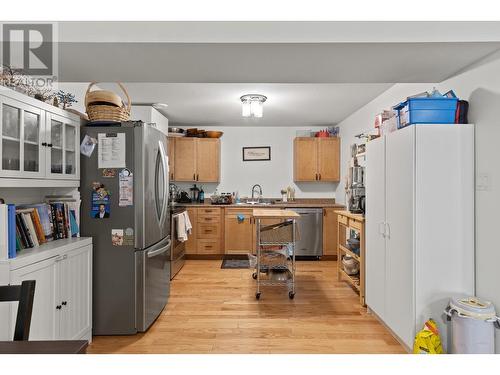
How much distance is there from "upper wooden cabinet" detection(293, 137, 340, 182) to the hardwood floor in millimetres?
2107

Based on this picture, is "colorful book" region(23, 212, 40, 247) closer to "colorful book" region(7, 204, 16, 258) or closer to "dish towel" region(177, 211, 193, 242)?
"colorful book" region(7, 204, 16, 258)

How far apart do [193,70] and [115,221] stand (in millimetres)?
1417

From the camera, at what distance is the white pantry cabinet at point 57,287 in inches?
68.1

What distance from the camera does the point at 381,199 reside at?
9.02 feet

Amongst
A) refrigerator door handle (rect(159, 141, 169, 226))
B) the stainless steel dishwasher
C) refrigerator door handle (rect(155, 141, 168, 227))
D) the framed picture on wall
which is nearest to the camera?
refrigerator door handle (rect(155, 141, 168, 227))

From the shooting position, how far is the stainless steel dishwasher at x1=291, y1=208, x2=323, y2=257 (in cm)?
530

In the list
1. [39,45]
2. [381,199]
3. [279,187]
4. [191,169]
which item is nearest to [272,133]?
[279,187]

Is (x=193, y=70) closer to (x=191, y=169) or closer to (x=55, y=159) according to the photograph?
(x=55, y=159)

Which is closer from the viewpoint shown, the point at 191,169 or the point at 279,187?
the point at 191,169

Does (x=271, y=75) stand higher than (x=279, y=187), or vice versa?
(x=271, y=75)

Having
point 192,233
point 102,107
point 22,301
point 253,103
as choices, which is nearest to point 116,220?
point 102,107

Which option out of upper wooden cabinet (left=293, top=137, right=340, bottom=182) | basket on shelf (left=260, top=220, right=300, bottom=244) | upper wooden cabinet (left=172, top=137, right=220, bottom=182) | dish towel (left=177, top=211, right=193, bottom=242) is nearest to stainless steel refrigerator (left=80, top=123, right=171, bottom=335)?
basket on shelf (left=260, top=220, right=300, bottom=244)

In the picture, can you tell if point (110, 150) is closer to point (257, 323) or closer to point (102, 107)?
point (102, 107)

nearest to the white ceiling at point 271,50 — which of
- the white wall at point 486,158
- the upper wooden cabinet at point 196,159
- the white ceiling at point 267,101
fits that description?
the white wall at point 486,158
